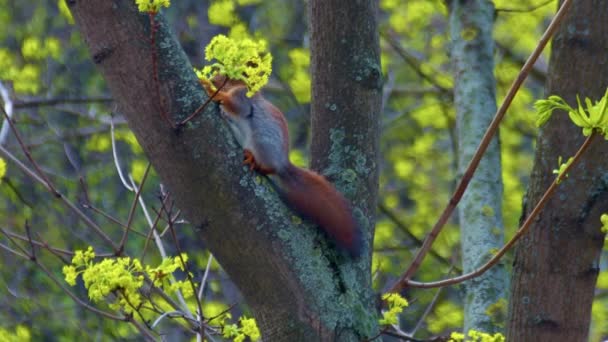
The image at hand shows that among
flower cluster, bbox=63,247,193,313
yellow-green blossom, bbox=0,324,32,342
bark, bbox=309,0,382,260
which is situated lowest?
yellow-green blossom, bbox=0,324,32,342

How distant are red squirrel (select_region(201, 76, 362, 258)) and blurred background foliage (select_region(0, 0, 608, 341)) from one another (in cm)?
173

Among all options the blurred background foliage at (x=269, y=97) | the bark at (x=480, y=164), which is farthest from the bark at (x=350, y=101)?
the blurred background foliage at (x=269, y=97)

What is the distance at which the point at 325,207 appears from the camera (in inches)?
97.2

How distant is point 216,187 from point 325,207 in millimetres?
556

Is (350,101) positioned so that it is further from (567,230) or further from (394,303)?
(567,230)

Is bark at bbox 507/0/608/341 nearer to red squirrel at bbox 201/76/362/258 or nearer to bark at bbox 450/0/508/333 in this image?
red squirrel at bbox 201/76/362/258

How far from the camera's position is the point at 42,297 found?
632 centimetres

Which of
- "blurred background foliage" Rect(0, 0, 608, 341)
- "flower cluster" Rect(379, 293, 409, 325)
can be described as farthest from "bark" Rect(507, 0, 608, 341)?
"blurred background foliage" Rect(0, 0, 608, 341)

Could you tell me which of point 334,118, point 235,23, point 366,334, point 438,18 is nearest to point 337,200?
point 334,118

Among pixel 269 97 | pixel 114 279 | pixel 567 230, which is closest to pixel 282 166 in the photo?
pixel 567 230

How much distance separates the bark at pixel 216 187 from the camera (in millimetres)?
1947

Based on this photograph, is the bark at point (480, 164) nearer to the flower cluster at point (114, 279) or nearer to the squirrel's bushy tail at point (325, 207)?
the squirrel's bushy tail at point (325, 207)

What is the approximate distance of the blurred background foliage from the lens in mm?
5961

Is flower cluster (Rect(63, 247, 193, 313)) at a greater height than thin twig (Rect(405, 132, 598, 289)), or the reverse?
thin twig (Rect(405, 132, 598, 289))
